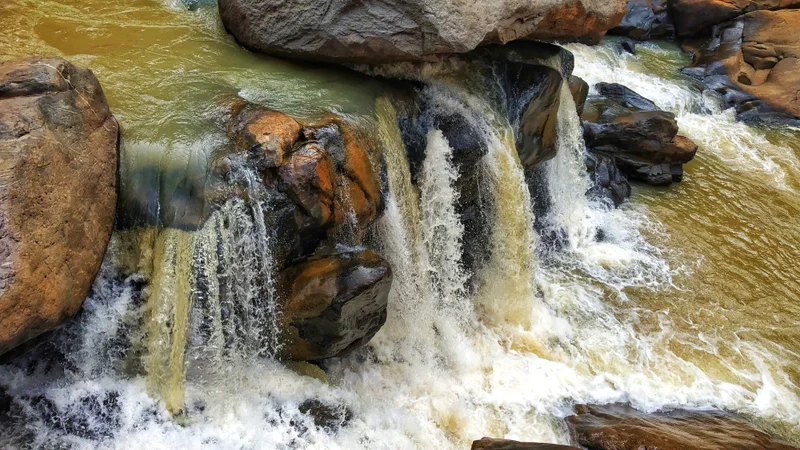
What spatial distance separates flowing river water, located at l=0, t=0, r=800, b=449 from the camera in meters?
4.06

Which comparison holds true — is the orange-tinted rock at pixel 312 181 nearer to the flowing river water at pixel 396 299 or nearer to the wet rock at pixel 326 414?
the flowing river water at pixel 396 299

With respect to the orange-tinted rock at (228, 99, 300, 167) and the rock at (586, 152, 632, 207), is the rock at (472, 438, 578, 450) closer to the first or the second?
the orange-tinted rock at (228, 99, 300, 167)

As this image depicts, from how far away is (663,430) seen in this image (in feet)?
14.9

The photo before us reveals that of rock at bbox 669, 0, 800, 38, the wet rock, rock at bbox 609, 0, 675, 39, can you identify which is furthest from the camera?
rock at bbox 609, 0, 675, 39

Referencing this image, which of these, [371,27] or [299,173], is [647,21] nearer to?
[371,27]

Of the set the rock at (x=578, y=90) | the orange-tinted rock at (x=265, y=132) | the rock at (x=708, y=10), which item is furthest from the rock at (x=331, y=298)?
the rock at (x=708, y=10)

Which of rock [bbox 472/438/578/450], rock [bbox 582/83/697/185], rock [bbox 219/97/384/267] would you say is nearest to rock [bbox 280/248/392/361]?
rock [bbox 219/97/384/267]

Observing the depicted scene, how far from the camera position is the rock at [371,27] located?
4.97 metres

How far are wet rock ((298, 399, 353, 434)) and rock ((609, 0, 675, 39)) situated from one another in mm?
11383

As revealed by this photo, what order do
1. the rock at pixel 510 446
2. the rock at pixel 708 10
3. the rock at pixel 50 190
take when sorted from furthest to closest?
the rock at pixel 708 10 < the rock at pixel 510 446 < the rock at pixel 50 190

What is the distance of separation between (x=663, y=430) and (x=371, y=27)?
13.3ft

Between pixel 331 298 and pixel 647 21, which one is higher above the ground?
pixel 647 21

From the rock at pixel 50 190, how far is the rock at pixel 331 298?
4.46ft

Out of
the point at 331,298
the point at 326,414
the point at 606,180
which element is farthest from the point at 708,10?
the point at 326,414
